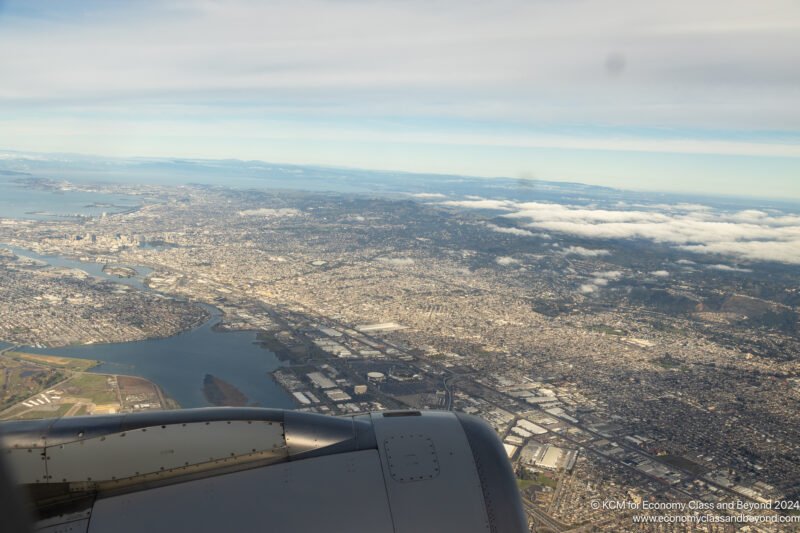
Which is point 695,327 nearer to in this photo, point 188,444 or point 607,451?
point 607,451

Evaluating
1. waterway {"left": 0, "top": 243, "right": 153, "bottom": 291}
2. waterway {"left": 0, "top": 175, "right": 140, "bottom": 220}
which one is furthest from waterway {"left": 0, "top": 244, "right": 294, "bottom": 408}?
waterway {"left": 0, "top": 175, "right": 140, "bottom": 220}

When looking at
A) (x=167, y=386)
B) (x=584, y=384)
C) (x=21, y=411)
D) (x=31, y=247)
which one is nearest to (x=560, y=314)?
(x=584, y=384)

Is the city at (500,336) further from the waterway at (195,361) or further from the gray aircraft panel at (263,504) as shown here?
the gray aircraft panel at (263,504)

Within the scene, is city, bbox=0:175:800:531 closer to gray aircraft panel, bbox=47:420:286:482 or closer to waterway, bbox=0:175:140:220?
waterway, bbox=0:175:140:220

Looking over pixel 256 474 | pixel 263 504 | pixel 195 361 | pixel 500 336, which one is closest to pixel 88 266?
pixel 195 361

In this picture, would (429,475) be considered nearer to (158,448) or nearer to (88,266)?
(158,448)

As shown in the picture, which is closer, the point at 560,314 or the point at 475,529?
the point at 475,529

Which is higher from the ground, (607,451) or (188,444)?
(188,444)

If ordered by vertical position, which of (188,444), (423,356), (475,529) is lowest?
(423,356)
